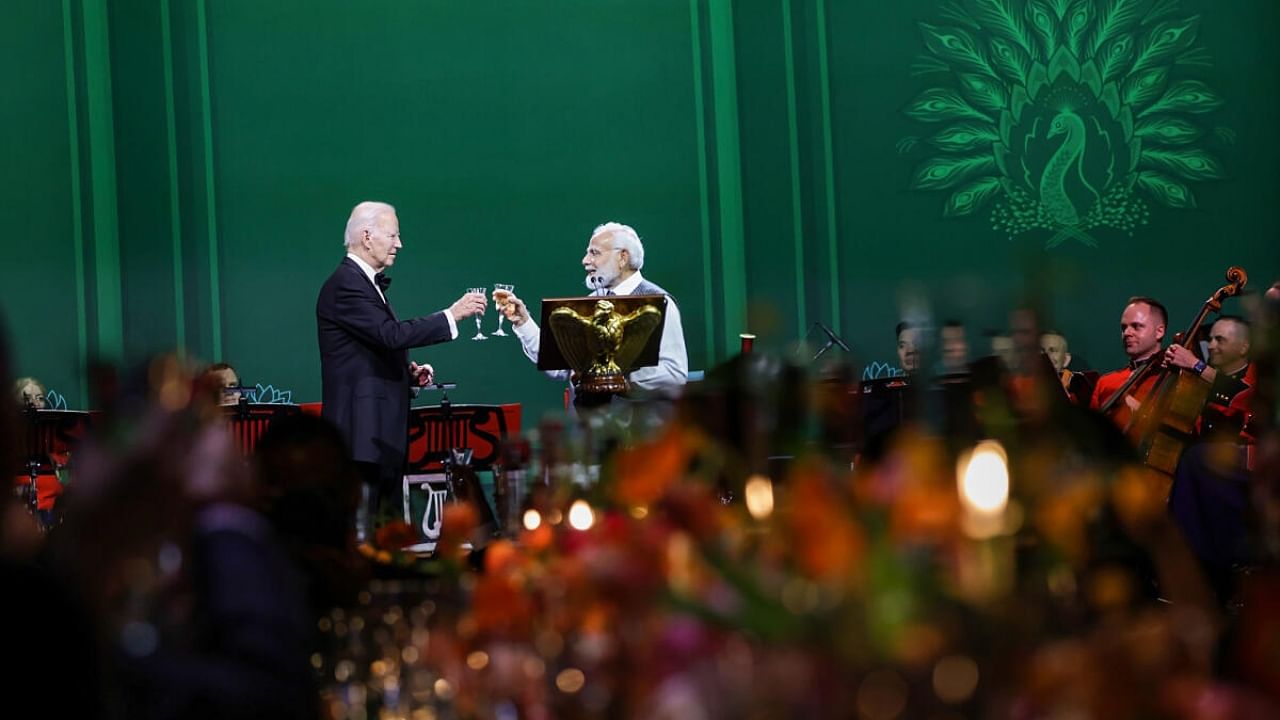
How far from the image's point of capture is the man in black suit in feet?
19.2

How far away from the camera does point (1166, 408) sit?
18.7 feet

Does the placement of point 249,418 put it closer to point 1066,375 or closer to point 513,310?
point 513,310

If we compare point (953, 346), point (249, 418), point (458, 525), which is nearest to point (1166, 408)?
point (249, 418)

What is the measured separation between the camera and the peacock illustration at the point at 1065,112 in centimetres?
869

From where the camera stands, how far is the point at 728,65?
28.9 feet

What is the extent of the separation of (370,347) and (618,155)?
11.0 feet

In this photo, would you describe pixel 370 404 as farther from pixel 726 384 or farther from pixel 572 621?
pixel 572 621

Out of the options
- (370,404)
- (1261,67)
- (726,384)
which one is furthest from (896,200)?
(726,384)

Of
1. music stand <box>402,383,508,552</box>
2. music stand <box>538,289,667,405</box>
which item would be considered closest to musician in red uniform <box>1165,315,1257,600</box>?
music stand <box>538,289,667,405</box>

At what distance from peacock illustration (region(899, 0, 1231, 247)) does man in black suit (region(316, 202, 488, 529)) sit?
12.3 ft

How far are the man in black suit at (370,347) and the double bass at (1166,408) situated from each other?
254 centimetres

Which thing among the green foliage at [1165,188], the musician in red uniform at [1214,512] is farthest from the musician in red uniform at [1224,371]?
the green foliage at [1165,188]

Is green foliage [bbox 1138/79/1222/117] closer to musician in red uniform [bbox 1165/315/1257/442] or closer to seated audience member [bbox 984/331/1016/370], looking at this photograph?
musician in red uniform [bbox 1165/315/1257/442]

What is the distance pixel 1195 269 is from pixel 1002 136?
4.45 ft
